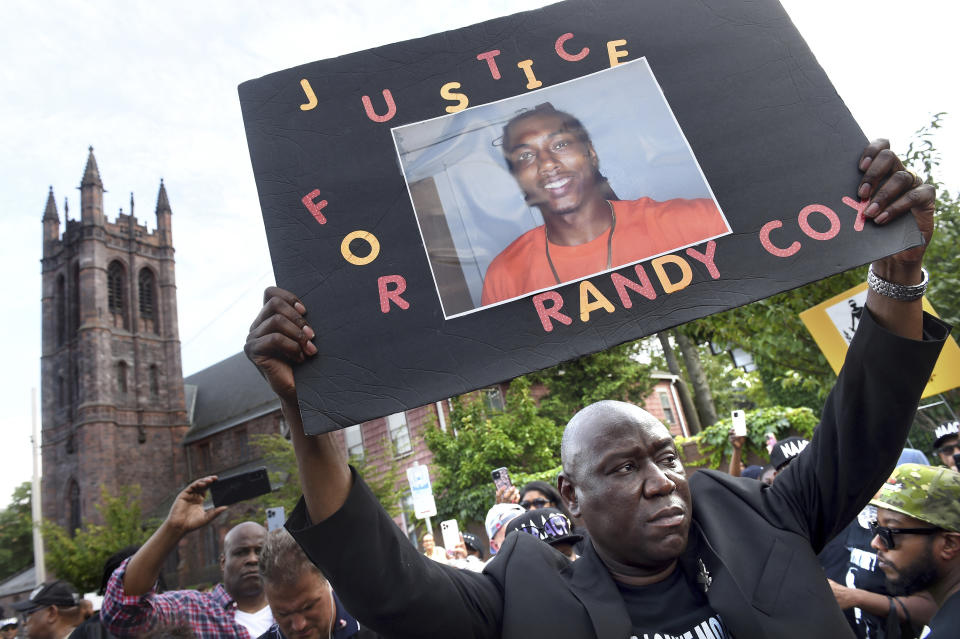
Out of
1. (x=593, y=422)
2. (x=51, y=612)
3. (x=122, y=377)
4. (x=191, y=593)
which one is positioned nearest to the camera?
(x=593, y=422)

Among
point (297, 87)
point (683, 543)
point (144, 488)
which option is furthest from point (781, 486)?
point (144, 488)

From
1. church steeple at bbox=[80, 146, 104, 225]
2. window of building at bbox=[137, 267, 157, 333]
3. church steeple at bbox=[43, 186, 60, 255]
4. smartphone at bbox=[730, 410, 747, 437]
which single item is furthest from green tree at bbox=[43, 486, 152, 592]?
smartphone at bbox=[730, 410, 747, 437]

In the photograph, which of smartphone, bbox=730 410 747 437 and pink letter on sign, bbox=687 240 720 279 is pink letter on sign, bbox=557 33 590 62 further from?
smartphone, bbox=730 410 747 437

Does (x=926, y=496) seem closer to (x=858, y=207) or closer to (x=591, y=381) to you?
(x=858, y=207)

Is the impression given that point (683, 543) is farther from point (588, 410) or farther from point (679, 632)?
point (588, 410)

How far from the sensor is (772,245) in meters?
1.77

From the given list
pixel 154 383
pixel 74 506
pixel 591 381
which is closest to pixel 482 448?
pixel 591 381

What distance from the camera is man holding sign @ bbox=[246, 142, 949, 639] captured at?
1.54 metres

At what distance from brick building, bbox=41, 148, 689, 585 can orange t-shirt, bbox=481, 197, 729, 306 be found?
3912 cm

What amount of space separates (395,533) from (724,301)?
3.35ft

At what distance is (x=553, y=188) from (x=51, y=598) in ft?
15.4

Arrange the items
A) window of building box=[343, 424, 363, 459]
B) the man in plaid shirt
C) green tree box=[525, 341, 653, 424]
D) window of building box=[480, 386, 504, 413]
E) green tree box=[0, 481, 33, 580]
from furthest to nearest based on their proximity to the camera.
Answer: green tree box=[0, 481, 33, 580] < window of building box=[343, 424, 363, 459] < green tree box=[525, 341, 653, 424] < window of building box=[480, 386, 504, 413] < the man in plaid shirt

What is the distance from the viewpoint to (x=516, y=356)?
1.67 meters

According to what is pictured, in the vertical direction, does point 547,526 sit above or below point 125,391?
below
